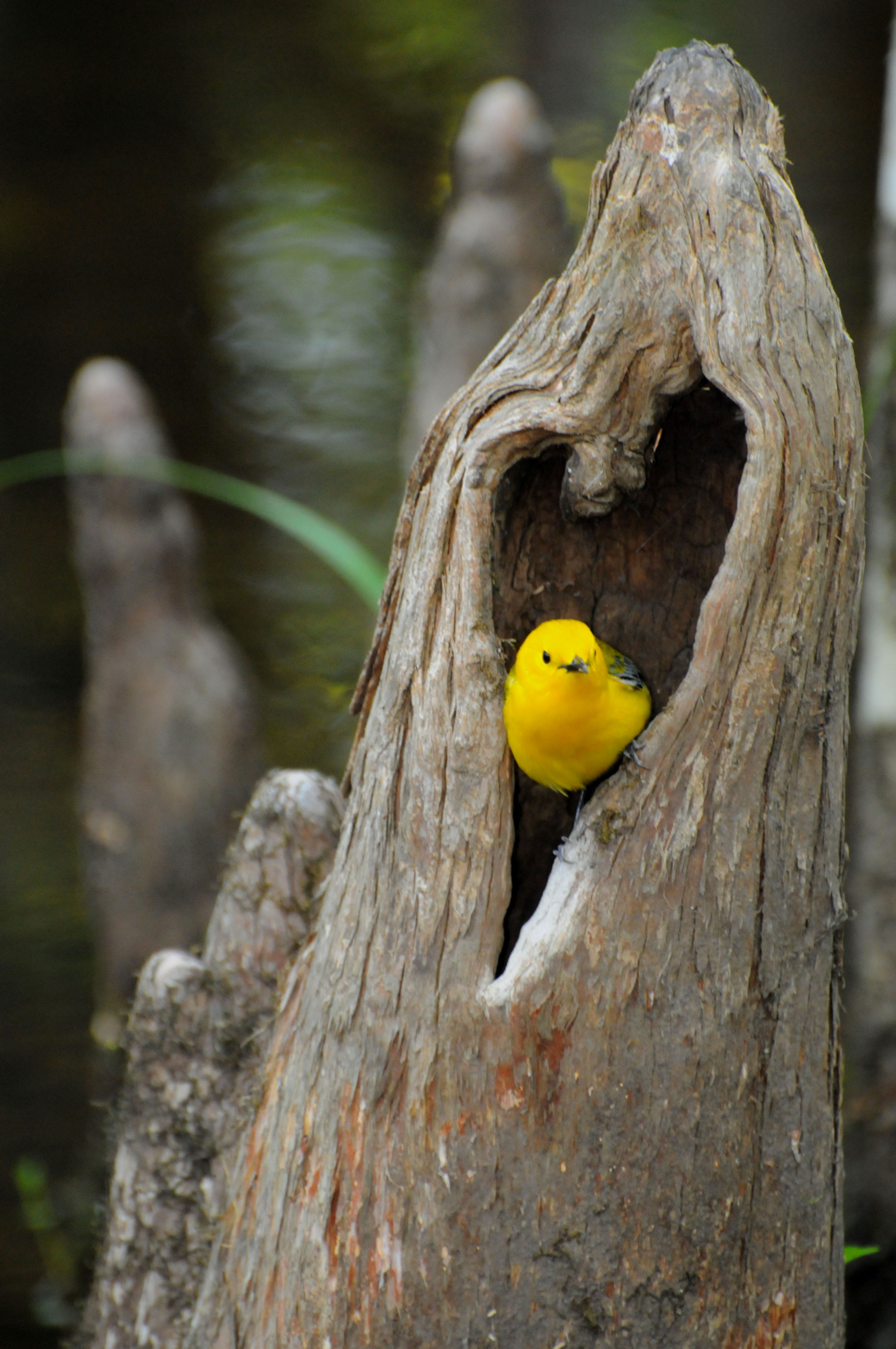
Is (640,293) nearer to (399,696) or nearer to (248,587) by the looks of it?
(399,696)

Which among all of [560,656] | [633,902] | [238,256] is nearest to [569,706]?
[560,656]

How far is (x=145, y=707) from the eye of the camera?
261 cm

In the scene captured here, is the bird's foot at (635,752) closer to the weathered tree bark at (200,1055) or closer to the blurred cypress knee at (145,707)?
the weathered tree bark at (200,1055)

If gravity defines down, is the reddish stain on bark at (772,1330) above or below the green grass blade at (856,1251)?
below

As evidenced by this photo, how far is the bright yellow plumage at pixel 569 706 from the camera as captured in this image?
122 cm

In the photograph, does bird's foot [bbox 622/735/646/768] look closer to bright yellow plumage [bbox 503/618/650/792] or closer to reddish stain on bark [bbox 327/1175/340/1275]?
bright yellow plumage [bbox 503/618/650/792]

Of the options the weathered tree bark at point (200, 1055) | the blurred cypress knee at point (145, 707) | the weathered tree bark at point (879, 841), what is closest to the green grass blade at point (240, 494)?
the blurred cypress knee at point (145, 707)

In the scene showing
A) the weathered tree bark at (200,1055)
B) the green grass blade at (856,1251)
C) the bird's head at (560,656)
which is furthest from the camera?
the weathered tree bark at (200,1055)

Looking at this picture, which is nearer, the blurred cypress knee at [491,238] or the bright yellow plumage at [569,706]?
the bright yellow plumage at [569,706]

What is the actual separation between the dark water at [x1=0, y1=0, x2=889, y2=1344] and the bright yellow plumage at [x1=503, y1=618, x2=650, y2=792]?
6.97 feet

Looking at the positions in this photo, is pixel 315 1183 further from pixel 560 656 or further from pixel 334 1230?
pixel 560 656

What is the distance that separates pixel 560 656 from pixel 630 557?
0.85 feet

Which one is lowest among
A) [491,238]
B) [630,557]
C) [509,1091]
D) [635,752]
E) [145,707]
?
[509,1091]

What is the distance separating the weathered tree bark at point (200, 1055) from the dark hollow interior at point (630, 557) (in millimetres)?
350
